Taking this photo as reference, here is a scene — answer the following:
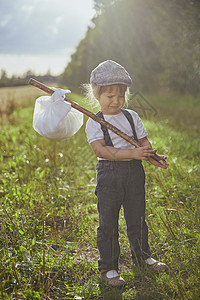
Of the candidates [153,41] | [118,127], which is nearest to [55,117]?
[118,127]

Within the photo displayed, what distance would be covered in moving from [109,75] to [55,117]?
21.3 inches

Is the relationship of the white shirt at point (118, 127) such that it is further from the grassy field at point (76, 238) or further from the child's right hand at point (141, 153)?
the grassy field at point (76, 238)

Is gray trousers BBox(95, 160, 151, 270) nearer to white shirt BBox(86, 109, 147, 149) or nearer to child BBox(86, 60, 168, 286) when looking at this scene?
child BBox(86, 60, 168, 286)

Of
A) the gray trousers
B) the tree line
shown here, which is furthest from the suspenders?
the tree line

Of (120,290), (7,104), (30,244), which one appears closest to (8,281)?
(30,244)

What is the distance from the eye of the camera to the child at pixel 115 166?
2607 mm

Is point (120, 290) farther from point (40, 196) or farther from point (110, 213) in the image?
point (40, 196)

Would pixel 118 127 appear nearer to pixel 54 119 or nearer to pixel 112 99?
pixel 112 99

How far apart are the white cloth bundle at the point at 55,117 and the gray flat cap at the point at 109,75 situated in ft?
0.89

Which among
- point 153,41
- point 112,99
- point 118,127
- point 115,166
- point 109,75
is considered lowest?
point 115,166

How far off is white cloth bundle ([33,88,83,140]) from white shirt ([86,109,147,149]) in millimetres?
188

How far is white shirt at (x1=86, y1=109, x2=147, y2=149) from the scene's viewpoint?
2.65 m

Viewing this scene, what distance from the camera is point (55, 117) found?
102 inches

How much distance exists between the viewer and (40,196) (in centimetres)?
401
